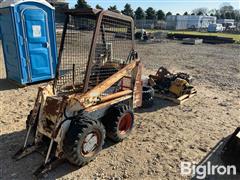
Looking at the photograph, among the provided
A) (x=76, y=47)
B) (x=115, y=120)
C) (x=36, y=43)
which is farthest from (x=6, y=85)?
(x=115, y=120)

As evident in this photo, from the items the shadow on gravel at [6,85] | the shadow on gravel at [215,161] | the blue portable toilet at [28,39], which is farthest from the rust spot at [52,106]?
the shadow on gravel at [6,85]

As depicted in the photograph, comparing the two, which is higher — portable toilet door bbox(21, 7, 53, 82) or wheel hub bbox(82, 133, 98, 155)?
portable toilet door bbox(21, 7, 53, 82)

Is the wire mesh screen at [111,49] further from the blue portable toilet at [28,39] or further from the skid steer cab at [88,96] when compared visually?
the blue portable toilet at [28,39]

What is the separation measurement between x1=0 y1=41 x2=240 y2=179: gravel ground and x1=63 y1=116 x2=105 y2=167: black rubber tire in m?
0.20

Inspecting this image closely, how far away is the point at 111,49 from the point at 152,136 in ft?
5.39

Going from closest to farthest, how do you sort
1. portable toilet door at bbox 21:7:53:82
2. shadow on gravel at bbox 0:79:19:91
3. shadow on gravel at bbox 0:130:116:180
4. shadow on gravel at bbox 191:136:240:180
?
shadow on gravel at bbox 0:130:116:180, shadow on gravel at bbox 191:136:240:180, portable toilet door at bbox 21:7:53:82, shadow on gravel at bbox 0:79:19:91

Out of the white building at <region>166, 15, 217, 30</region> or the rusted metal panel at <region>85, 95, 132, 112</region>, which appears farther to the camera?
the white building at <region>166, 15, 217, 30</region>

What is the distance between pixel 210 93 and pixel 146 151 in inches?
139

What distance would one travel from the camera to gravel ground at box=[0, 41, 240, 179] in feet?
10.4

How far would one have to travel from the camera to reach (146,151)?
3641 mm

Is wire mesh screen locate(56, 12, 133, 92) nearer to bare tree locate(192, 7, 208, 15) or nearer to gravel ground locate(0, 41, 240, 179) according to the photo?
gravel ground locate(0, 41, 240, 179)

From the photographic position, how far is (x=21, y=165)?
3205 mm

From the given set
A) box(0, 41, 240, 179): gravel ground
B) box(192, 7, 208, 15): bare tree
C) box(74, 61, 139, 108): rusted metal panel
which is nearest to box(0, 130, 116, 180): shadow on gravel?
box(0, 41, 240, 179): gravel ground

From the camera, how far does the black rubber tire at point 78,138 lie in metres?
2.92
